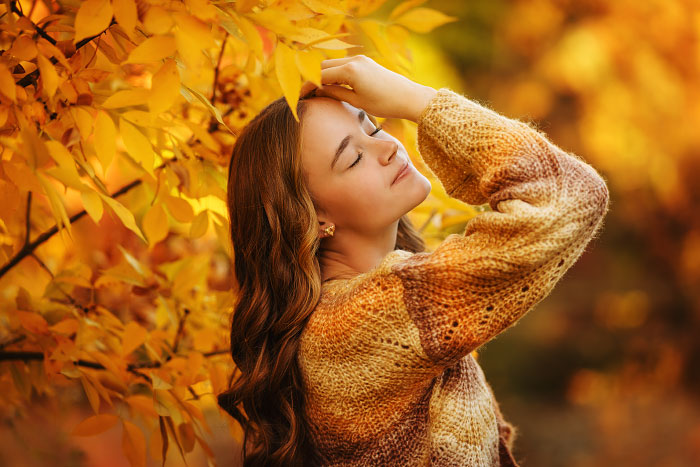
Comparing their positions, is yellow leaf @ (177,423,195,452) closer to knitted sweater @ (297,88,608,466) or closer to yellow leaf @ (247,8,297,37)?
knitted sweater @ (297,88,608,466)

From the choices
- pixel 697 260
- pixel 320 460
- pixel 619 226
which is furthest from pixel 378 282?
pixel 619 226

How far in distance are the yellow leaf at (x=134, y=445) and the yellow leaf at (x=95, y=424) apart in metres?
0.03

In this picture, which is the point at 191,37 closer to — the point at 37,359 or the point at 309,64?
the point at 309,64

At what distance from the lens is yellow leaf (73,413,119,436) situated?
1.20 meters

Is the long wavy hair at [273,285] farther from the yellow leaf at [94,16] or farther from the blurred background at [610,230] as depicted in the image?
the blurred background at [610,230]

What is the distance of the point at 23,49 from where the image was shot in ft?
3.19

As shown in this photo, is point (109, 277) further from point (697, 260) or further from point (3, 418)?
point (697, 260)

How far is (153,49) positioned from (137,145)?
0.18 m

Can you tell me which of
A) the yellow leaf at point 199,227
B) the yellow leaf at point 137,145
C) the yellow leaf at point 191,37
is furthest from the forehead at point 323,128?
the yellow leaf at point 191,37

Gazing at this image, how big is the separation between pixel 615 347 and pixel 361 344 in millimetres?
4838

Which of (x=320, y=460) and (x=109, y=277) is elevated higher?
(x=109, y=277)

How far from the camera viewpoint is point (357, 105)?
4.60ft

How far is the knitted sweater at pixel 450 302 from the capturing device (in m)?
Answer: 1.21

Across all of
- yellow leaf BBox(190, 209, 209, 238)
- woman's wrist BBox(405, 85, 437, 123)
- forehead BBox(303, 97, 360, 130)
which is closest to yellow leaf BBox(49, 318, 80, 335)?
yellow leaf BBox(190, 209, 209, 238)
